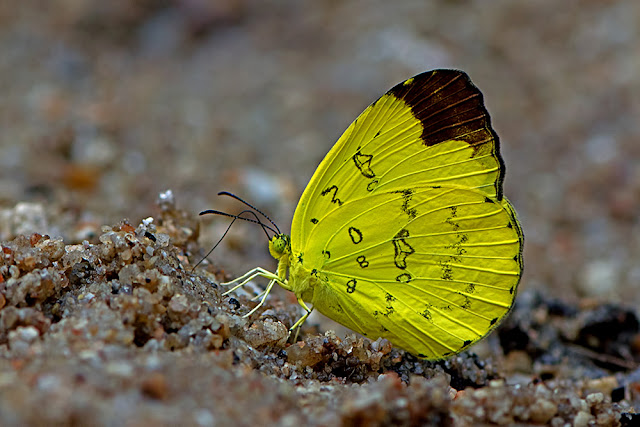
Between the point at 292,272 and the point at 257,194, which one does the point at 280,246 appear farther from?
the point at 257,194

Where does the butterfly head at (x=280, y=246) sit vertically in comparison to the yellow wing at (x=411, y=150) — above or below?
below

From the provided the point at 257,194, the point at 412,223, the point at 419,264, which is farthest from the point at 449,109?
the point at 257,194

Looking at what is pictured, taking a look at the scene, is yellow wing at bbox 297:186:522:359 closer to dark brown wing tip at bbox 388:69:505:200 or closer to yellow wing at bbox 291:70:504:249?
yellow wing at bbox 291:70:504:249

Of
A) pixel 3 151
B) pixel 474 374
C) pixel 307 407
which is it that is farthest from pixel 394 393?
pixel 3 151

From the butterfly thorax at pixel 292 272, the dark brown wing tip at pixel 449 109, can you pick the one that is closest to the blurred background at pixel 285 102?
the butterfly thorax at pixel 292 272

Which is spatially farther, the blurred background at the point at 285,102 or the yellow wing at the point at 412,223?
the blurred background at the point at 285,102

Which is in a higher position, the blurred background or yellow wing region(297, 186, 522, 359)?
the blurred background

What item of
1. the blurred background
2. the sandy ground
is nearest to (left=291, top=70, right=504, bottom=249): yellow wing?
the sandy ground

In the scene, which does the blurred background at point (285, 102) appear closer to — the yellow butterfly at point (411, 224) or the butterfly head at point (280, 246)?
the butterfly head at point (280, 246)
